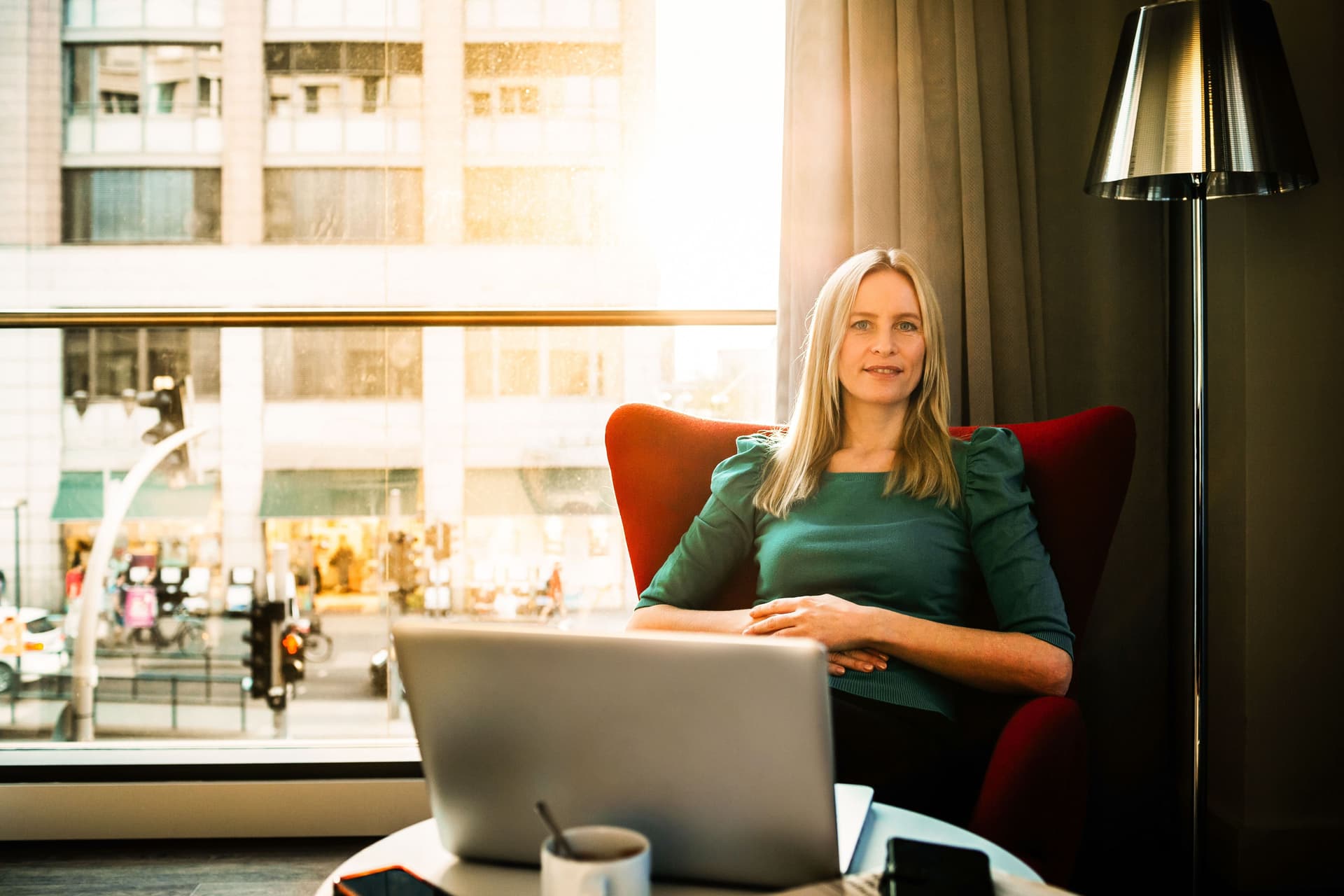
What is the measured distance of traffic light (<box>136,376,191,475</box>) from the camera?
2115mm

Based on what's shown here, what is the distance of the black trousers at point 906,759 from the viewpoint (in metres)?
1.07

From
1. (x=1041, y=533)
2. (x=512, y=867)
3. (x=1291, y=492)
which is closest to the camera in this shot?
(x=512, y=867)

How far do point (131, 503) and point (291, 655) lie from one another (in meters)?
0.51

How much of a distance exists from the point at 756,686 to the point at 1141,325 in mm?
1633

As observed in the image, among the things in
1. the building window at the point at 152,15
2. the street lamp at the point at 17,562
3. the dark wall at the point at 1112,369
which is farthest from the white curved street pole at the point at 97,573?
the dark wall at the point at 1112,369

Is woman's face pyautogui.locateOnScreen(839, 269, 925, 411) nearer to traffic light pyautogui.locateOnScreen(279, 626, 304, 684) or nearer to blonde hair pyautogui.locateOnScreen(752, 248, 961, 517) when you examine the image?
blonde hair pyautogui.locateOnScreen(752, 248, 961, 517)

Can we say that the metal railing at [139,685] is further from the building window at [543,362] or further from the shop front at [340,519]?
the building window at [543,362]

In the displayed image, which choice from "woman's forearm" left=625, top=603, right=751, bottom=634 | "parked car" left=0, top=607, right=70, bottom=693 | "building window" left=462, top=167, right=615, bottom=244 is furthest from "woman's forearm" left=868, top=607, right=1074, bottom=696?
"parked car" left=0, top=607, right=70, bottom=693

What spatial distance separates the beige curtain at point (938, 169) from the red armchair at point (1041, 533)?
37 centimetres

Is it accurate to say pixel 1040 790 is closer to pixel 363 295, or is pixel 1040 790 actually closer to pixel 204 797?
pixel 204 797

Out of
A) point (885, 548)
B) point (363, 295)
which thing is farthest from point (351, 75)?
point (885, 548)

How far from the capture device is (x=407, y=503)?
216 centimetres

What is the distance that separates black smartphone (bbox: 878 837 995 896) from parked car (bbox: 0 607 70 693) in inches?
86.4

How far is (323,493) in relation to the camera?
7.03 feet
